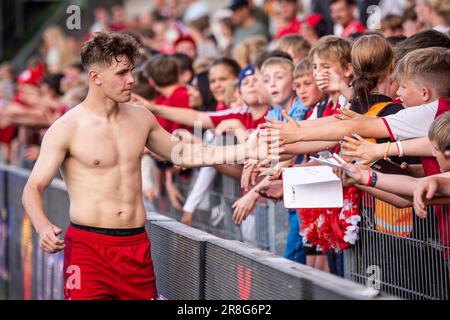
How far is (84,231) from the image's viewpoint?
18.9 feet

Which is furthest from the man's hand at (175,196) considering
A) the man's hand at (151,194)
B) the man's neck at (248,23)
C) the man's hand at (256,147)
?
the man's neck at (248,23)

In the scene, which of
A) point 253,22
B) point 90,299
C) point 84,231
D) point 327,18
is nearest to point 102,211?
point 84,231

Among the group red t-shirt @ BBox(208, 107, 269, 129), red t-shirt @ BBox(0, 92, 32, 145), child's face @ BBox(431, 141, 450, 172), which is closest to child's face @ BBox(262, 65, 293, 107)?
red t-shirt @ BBox(208, 107, 269, 129)

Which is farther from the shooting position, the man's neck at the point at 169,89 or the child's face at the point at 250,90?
the man's neck at the point at 169,89

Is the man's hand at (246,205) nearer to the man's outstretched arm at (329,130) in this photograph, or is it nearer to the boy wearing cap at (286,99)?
the boy wearing cap at (286,99)

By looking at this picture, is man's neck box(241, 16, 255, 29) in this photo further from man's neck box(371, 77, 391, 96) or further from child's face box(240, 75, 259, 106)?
man's neck box(371, 77, 391, 96)

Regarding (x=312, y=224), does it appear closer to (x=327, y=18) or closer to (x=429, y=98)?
(x=429, y=98)

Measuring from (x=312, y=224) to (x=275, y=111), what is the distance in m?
1.36

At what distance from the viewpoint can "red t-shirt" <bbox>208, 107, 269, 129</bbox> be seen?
801cm

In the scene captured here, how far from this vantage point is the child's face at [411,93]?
550 cm

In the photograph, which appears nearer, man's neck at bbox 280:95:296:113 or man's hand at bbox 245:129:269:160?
man's hand at bbox 245:129:269:160

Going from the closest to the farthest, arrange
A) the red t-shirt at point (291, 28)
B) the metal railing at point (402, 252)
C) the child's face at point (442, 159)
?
the child's face at point (442, 159), the metal railing at point (402, 252), the red t-shirt at point (291, 28)

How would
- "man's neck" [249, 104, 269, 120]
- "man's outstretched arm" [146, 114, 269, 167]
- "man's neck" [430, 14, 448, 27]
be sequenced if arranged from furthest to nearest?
"man's neck" [430, 14, 448, 27] < "man's neck" [249, 104, 269, 120] < "man's outstretched arm" [146, 114, 269, 167]

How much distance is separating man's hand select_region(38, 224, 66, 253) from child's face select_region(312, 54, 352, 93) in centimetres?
220
